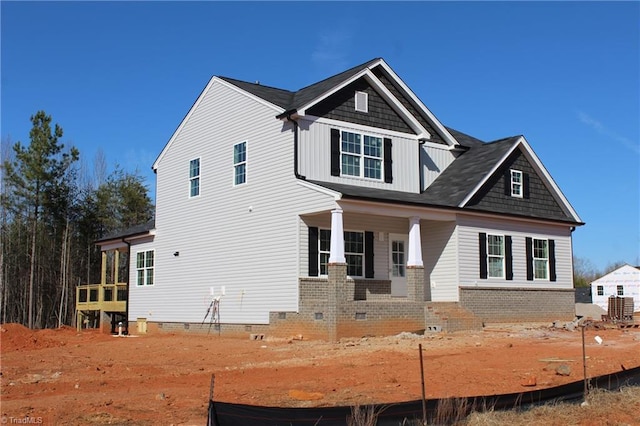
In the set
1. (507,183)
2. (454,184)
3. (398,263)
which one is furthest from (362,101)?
(507,183)

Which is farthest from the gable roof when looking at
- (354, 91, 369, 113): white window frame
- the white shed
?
the white shed

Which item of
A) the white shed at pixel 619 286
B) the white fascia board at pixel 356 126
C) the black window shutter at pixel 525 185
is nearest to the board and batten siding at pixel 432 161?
the white fascia board at pixel 356 126

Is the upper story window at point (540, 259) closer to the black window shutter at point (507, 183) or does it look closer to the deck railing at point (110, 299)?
the black window shutter at point (507, 183)

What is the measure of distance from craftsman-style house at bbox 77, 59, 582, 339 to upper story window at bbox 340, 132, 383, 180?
0.16 feet

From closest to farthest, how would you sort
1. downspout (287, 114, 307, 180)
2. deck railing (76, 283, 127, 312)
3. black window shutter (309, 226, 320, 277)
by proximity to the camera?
black window shutter (309, 226, 320, 277) → downspout (287, 114, 307, 180) → deck railing (76, 283, 127, 312)

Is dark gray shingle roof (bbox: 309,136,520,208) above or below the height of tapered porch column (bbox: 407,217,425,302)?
above

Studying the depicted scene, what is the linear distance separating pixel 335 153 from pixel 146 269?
11065 millimetres

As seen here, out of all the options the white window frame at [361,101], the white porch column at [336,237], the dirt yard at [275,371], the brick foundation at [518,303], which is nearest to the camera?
the dirt yard at [275,371]

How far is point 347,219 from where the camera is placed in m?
23.0

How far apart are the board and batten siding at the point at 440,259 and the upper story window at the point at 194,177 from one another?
8.73 metres

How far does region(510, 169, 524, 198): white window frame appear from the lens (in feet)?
87.4

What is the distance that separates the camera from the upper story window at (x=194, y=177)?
27094 mm

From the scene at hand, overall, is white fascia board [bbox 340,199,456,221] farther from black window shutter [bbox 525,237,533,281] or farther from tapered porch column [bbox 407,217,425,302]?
black window shutter [bbox 525,237,533,281]

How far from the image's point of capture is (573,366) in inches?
553
